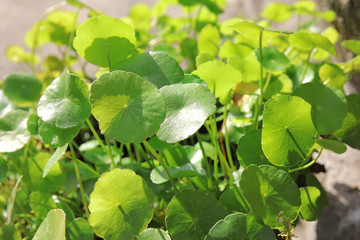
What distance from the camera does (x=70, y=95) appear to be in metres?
0.48

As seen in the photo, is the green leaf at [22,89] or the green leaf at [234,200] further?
the green leaf at [22,89]

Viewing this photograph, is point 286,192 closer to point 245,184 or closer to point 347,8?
point 245,184

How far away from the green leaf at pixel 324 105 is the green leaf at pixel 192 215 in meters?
0.23

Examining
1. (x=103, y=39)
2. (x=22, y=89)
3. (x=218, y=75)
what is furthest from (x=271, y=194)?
(x=22, y=89)

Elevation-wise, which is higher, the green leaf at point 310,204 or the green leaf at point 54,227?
the green leaf at point 54,227

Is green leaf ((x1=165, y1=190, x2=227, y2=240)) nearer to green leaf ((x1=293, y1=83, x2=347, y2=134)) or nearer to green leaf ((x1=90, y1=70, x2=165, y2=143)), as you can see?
green leaf ((x1=90, y1=70, x2=165, y2=143))

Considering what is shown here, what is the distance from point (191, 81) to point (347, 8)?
2.59ft

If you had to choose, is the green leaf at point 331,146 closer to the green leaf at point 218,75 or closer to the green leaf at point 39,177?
the green leaf at point 218,75

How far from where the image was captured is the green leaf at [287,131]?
48 centimetres

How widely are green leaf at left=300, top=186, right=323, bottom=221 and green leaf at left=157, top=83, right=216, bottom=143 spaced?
0.77 ft

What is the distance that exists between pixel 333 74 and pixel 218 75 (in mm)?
277

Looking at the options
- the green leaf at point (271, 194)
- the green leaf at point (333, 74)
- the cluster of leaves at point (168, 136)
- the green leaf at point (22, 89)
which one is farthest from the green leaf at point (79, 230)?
the green leaf at point (333, 74)

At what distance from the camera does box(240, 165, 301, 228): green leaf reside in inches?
18.1

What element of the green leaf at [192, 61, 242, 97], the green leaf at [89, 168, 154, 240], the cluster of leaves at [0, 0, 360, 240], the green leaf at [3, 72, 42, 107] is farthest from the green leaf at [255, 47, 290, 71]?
the green leaf at [3, 72, 42, 107]
